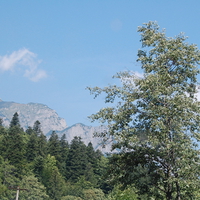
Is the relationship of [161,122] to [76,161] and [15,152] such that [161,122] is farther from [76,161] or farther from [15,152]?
[76,161]

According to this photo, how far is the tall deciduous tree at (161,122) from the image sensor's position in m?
18.6

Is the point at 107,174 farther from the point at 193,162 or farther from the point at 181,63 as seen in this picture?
the point at 181,63

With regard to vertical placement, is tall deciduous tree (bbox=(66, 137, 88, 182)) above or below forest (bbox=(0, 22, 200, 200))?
above

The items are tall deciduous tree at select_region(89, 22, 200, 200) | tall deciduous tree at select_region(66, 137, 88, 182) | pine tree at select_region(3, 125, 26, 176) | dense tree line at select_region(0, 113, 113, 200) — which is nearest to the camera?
tall deciduous tree at select_region(89, 22, 200, 200)

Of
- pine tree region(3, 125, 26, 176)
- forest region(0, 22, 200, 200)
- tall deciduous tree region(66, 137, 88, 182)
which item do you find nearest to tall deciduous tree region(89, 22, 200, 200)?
forest region(0, 22, 200, 200)

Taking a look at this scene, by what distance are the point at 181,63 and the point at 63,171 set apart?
10297cm

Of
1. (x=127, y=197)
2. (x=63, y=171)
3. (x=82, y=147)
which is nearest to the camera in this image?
(x=127, y=197)

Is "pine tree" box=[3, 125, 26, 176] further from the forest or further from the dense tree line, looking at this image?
the forest

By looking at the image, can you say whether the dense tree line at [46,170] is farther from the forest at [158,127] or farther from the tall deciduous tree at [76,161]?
the forest at [158,127]

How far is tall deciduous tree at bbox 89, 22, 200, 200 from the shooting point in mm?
18641

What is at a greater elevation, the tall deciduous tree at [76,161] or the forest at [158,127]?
the tall deciduous tree at [76,161]

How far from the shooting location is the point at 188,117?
18.9 meters

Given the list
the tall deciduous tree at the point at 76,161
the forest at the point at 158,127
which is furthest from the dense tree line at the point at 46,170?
the forest at the point at 158,127

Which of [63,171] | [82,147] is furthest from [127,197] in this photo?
[82,147]
